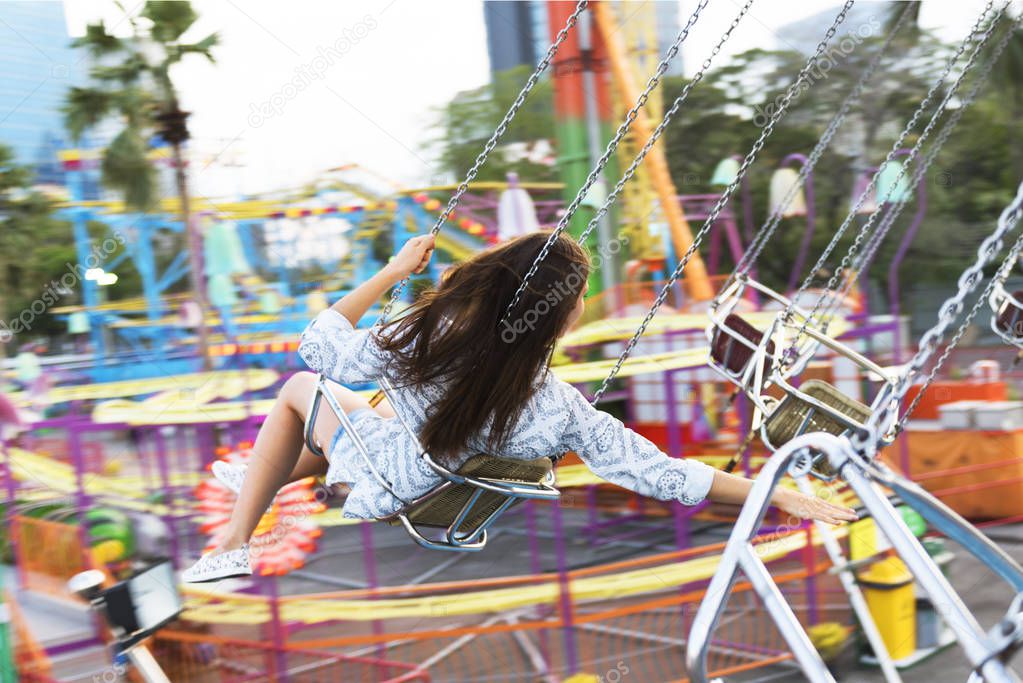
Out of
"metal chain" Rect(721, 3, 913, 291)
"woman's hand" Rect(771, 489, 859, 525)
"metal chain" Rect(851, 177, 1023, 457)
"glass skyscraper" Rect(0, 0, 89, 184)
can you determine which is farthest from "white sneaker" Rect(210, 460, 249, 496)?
"glass skyscraper" Rect(0, 0, 89, 184)

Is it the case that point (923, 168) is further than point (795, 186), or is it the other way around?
point (923, 168)

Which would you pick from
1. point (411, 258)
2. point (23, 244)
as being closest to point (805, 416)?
point (411, 258)

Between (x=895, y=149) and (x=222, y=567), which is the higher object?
(x=895, y=149)

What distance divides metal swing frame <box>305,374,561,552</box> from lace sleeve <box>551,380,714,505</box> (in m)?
0.09

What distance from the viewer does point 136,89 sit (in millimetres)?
5723

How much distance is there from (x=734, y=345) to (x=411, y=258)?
5.02 ft

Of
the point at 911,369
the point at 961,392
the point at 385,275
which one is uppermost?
the point at 385,275

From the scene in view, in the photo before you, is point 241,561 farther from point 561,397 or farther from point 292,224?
point 292,224

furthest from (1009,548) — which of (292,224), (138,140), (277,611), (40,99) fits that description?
(40,99)

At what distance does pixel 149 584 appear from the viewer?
7.01 feet

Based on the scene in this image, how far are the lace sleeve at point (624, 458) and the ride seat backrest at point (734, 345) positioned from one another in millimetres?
1252

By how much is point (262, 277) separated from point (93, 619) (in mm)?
2515

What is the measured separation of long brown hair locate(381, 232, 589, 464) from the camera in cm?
164

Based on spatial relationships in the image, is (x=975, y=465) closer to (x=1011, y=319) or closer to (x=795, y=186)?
(x=1011, y=319)
